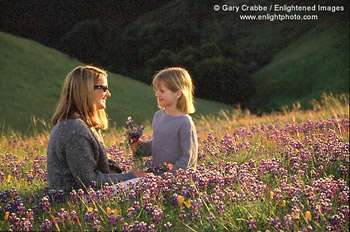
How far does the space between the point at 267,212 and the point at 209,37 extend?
4312 centimetres

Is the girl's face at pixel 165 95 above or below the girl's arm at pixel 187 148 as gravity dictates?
above

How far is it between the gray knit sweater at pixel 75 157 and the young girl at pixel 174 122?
0.70 m

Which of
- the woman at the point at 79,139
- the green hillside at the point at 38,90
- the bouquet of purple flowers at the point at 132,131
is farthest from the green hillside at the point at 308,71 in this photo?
the woman at the point at 79,139

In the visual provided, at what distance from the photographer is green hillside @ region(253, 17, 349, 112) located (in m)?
35.4

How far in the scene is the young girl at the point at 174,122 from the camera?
199 inches

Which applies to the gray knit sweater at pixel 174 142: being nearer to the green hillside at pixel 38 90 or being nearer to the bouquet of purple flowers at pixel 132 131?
the bouquet of purple flowers at pixel 132 131

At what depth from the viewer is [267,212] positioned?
3805 mm

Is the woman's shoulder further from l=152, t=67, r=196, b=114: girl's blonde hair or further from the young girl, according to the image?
l=152, t=67, r=196, b=114: girl's blonde hair

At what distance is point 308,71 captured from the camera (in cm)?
3819

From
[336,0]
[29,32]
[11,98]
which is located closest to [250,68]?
[336,0]

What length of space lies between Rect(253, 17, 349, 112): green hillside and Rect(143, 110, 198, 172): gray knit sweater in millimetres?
28861

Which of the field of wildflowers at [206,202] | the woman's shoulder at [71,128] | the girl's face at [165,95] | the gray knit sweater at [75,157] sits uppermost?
the girl's face at [165,95]

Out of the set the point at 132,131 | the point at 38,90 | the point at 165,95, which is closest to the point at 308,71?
the point at 38,90

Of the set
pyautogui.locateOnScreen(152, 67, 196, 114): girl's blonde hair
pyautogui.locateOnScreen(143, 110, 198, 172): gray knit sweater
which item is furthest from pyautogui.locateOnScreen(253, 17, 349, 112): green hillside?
pyautogui.locateOnScreen(143, 110, 198, 172): gray knit sweater
